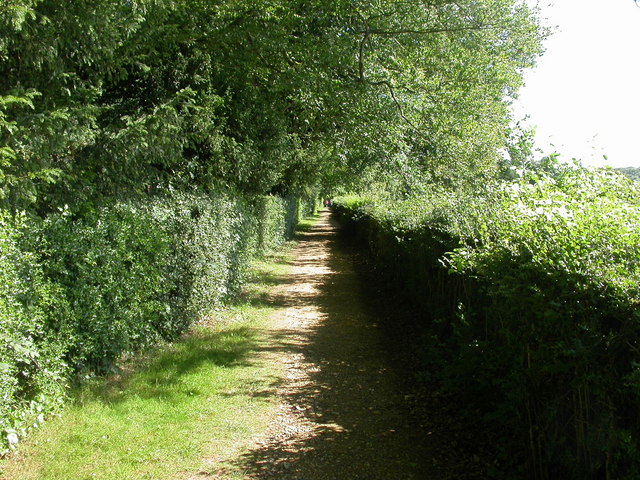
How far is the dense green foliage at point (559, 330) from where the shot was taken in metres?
2.91

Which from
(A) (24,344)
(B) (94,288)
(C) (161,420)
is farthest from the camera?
(B) (94,288)

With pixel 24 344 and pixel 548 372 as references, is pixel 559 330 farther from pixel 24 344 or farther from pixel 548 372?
pixel 24 344

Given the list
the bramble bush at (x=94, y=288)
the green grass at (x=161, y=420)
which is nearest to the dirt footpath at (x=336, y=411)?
the green grass at (x=161, y=420)

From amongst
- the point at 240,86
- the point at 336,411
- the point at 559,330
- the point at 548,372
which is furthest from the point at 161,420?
the point at 240,86

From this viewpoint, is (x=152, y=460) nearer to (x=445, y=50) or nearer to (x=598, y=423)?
(x=598, y=423)

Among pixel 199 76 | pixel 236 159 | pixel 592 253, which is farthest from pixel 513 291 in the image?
pixel 236 159

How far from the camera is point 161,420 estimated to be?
5484 millimetres

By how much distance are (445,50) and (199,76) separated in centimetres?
626

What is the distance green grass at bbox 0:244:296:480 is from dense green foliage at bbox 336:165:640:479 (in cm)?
242

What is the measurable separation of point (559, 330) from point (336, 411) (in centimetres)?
325

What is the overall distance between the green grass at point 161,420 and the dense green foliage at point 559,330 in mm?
2422

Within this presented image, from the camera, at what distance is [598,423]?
304 centimetres

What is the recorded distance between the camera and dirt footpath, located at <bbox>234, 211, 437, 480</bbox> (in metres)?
4.68

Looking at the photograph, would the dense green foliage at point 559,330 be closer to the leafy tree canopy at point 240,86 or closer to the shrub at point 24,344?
the shrub at point 24,344
